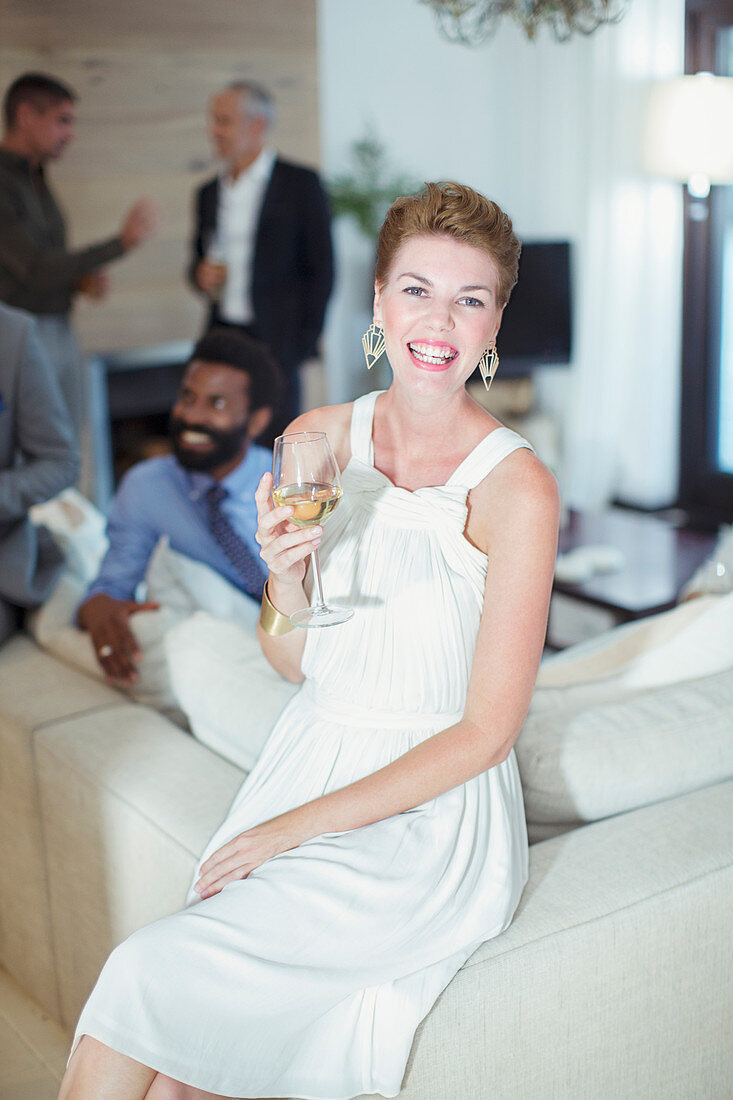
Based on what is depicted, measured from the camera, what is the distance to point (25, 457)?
2.61 meters

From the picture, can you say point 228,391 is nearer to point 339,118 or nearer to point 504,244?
point 504,244

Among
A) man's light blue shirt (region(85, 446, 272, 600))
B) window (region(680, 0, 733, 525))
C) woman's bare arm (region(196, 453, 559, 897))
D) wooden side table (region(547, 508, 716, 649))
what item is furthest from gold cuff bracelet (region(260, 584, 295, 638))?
window (region(680, 0, 733, 525))

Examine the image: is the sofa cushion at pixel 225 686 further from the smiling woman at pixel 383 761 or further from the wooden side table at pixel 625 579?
the wooden side table at pixel 625 579

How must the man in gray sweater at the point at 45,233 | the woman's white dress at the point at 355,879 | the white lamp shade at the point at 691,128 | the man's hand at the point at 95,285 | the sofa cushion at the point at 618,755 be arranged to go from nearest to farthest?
1. the woman's white dress at the point at 355,879
2. the sofa cushion at the point at 618,755
3. the man in gray sweater at the point at 45,233
4. the man's hand at the point at 95,285
5. the white lamp shade at the point at 691,128

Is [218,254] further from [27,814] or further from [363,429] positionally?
[363,429]

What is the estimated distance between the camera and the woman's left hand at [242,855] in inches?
52.6

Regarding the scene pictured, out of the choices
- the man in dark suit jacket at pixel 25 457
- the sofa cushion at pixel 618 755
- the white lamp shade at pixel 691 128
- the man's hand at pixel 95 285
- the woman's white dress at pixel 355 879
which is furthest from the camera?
the white lamp shade at pixel 691 128

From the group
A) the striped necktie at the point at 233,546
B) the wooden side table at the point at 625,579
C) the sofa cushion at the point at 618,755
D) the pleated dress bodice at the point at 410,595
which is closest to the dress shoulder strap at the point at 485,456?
the pleated dress bodice at the point at 410,595

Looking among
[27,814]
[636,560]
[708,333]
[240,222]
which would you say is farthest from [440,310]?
[708,333]

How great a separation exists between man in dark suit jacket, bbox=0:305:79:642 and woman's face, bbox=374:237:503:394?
4.47ft

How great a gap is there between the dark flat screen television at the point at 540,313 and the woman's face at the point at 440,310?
3876 mm

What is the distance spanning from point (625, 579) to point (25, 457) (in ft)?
6.19

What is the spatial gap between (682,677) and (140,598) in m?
1.33

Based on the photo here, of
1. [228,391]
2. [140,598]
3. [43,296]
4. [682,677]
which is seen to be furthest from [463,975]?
[43,296]
